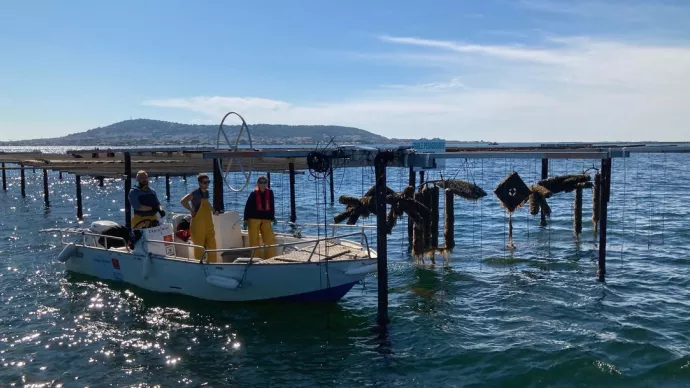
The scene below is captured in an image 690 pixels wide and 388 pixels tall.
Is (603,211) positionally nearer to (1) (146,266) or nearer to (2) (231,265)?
(2) (231,265)

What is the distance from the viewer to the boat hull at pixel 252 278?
13.5 metres

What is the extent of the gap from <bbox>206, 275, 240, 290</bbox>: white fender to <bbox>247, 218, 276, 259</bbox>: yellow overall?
133cm

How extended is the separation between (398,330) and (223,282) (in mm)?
4361

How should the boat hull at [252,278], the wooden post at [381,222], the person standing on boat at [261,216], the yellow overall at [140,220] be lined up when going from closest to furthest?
1. the wooden post at [381,222]
2. the boat hull at [252,278]
3. the person standing on boat at [261,216]
4. the yellow overall at [140,220]

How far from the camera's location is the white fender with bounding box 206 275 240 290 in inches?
544

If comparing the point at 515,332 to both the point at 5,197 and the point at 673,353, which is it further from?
the point at 5,197

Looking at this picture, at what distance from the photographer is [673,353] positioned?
11852mm

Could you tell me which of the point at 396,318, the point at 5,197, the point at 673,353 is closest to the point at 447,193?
the point at 396,318

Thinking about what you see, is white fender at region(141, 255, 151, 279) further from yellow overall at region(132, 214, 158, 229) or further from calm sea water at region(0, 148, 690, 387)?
yellow overall at region(132, 214, 158, 229)

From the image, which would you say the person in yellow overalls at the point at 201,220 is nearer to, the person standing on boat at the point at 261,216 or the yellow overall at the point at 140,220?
the person standing on boat at the point at 261,216

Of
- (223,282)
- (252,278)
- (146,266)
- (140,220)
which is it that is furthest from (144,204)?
(252,278)

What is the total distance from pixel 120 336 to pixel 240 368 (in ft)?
11.9

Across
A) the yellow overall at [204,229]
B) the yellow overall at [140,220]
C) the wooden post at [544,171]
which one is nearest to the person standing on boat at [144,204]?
the yellow overall at [140,220]

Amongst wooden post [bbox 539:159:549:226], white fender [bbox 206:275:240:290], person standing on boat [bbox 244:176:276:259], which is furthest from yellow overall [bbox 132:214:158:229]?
wooden post [bbox 539:159:549:226]
